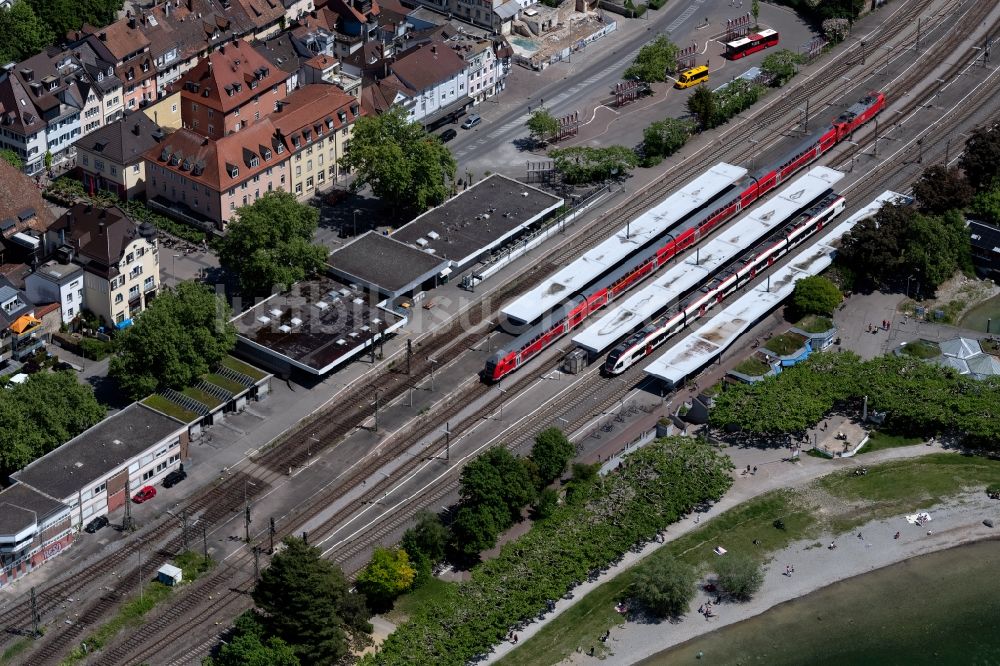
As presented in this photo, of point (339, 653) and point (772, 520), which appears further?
point (772, 520)

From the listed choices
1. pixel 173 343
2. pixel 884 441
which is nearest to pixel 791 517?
pixel 884 441

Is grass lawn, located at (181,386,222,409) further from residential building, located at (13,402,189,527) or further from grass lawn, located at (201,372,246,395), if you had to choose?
residential building, located at (13,402,189,527)

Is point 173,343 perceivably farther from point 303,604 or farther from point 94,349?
point 303,604

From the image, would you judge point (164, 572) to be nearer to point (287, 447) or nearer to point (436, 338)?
point (287, 447)

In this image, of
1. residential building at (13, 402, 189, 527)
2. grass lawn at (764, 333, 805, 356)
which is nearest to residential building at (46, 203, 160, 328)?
residential building at (13, 402, 189, 527)

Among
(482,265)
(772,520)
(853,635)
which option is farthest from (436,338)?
(853,635)

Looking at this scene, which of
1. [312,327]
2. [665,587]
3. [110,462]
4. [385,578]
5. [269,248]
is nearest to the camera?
[385,578]
